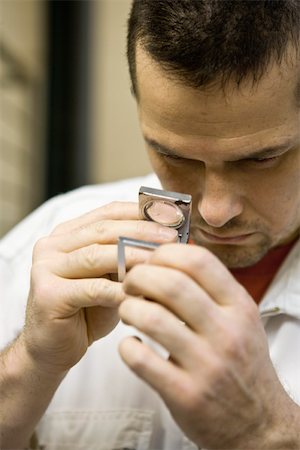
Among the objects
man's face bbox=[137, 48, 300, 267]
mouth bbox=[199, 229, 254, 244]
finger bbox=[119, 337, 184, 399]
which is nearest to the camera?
finger bbox=[119, 337, 184, 399]

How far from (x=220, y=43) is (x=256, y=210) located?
10.9 inches

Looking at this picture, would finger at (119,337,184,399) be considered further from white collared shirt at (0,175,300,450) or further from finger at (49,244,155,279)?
white collared shirt at (0,175,300,450)

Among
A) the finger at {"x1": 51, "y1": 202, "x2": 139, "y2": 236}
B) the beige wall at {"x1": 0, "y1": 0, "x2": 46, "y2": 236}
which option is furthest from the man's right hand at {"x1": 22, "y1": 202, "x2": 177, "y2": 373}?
the beige wall at {"x1": 0, "y1": 0, "x2": 46, "y2": 236}

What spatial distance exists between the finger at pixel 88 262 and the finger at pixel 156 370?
0.17m

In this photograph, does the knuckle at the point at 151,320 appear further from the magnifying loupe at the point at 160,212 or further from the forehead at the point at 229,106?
the forehead at the point at 229,106

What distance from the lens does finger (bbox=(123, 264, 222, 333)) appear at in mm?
693

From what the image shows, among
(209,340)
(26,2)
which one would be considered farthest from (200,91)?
(26,2)

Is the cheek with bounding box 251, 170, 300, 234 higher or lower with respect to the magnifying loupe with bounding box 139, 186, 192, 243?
lower

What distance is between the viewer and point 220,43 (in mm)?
866

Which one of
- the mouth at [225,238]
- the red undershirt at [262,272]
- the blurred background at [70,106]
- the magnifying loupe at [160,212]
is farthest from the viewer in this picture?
the blurred background at [70,106]

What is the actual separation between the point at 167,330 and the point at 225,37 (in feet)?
1.35

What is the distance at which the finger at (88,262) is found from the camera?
85 centimetres

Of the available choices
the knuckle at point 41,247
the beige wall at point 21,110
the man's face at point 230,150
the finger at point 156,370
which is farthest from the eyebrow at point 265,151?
the beige wall at point 21,110

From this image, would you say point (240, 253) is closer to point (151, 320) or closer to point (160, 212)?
point (160, 212)
